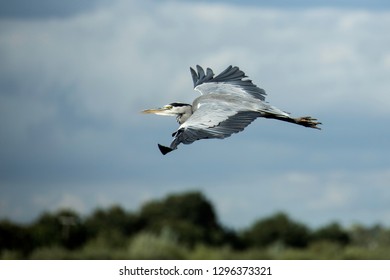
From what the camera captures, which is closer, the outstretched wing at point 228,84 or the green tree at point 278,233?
the outstretched wing at point 228,84

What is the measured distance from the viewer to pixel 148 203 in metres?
18.6

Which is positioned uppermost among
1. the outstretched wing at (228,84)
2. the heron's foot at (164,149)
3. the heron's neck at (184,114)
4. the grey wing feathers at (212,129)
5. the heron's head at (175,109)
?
the outstretched wing at (228,84)

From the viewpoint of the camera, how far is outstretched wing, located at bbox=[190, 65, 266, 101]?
22.6 feet

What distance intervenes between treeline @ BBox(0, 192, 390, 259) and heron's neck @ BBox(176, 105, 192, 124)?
5.24 meters

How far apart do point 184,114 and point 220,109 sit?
555mm

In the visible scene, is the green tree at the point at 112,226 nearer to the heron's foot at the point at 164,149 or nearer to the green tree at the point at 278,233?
the green tree at the point at 278,233

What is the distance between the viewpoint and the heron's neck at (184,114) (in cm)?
674

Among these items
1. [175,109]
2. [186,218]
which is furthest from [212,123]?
[186,218]

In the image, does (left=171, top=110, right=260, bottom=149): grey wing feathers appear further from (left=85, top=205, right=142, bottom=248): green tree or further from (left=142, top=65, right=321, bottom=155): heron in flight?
(left=85, top=205, right=142, bottom=248): green tree

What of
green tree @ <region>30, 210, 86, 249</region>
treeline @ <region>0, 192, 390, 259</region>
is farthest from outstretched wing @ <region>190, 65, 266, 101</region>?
green tree @ <region>30, 210, 86, 249</region>

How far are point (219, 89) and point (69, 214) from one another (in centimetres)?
958

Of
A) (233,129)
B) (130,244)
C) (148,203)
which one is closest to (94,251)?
(130,244)

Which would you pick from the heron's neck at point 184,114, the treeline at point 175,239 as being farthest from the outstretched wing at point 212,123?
the treeline at point 175,239
